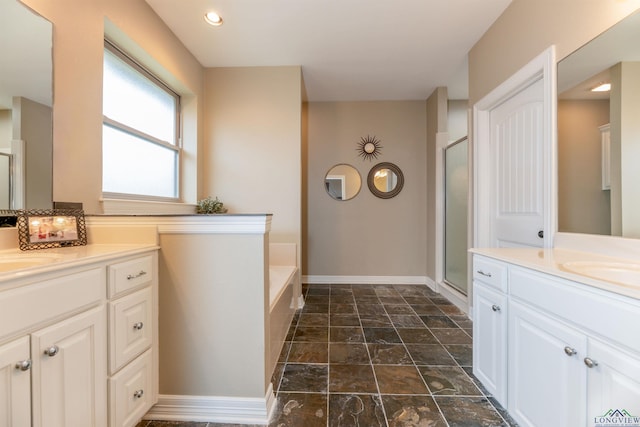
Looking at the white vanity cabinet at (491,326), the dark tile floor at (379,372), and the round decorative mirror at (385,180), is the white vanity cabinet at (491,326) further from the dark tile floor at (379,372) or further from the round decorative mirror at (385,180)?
the round decorative mirror at (385,180)

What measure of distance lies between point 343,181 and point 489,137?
6.15 ft

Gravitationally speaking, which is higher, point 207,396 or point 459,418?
point 207,396

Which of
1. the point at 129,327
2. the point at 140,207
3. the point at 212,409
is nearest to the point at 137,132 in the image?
the point at 140,207

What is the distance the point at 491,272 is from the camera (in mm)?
1445

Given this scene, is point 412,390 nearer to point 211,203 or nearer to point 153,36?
point 211,203

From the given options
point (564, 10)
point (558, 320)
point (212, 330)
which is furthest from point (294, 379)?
point (564, 10)

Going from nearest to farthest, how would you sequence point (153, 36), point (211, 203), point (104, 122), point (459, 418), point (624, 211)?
point (624, 211) → point (459, 418) → point (104, 122) → point (153, 36) → point (211, 203)

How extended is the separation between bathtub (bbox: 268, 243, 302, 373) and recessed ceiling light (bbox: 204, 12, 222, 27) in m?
2.06

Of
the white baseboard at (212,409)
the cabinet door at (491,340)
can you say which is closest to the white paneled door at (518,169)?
the cabinet door at (491,340)

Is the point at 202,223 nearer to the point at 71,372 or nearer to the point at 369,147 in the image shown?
the point at 71,372

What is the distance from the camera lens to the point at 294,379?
1.63 metres

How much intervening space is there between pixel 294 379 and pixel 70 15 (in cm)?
244

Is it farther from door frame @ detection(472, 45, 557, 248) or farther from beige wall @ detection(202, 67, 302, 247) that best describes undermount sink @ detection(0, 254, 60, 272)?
door frame @ detection(472, 45, 557, 248)

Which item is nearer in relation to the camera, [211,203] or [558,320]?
[558,320]
